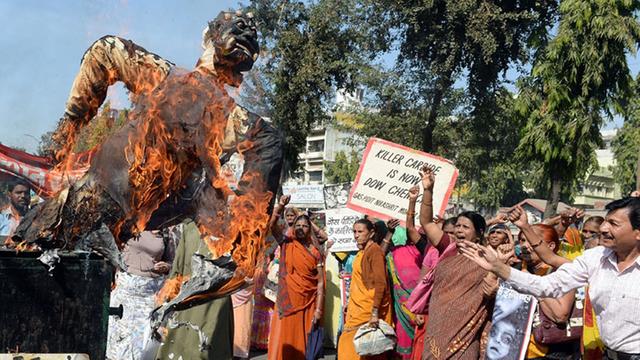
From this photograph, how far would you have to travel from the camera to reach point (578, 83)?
12461 mm

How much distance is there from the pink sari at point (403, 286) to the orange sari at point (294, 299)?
39.5 inches

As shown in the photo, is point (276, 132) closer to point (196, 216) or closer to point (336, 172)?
point (196, 216)

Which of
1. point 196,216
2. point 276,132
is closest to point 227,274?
point 196,216

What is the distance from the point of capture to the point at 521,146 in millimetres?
12867

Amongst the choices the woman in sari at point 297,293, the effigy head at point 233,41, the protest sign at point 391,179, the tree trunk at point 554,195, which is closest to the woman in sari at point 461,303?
the protest sign at point 391,179

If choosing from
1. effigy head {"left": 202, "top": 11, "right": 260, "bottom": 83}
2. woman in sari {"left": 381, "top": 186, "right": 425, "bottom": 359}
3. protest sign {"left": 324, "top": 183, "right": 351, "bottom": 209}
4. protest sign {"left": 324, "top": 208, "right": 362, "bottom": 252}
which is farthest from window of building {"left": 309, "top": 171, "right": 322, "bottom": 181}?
effigy head {"left": 202, "top": 11, "right": 260, "bottom": 83}

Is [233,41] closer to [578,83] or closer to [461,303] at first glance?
[461,303]

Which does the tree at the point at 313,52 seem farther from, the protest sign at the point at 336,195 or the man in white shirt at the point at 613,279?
the man in white shirt at the point at 613,279

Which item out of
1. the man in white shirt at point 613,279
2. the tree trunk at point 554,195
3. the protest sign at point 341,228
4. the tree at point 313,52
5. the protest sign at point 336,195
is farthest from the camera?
the tree at point 313,52

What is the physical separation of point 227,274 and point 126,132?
36.6 inches

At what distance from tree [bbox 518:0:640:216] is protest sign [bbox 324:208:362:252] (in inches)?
142

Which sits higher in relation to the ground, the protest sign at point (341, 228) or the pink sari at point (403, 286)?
the protest sign at point (341, 228)

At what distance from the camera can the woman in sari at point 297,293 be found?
9.16 m

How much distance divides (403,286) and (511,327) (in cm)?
266
